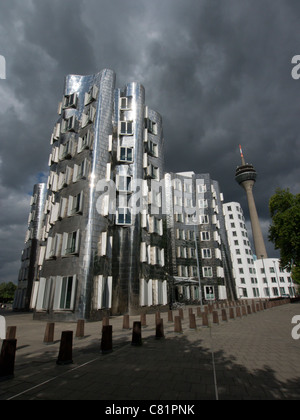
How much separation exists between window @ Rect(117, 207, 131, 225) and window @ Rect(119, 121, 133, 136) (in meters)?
8.61

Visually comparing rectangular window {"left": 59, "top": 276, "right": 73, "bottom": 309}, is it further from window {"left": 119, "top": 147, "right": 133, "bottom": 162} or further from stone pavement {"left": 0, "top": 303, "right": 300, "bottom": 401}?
window {"left": 119, "top": 147, "right": 133, "bottom": 162}

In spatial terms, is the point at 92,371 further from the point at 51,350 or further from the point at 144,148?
the point at 144,148

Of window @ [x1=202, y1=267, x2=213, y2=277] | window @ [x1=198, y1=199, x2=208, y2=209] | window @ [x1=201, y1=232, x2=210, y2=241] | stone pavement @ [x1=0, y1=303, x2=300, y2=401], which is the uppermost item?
window @ [x1=198, y1=199, x2=208, y2=209]

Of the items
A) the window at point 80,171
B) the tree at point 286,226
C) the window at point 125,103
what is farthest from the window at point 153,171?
the tree at point 286,226

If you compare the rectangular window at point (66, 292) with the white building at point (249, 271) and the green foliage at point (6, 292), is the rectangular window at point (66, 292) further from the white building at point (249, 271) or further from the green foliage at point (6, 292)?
the green foliage at point (6, 292)

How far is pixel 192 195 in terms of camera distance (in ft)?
139

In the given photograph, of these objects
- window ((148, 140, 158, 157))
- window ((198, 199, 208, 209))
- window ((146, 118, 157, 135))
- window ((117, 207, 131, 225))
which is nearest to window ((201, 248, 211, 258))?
window ((198, 199, 208, 209))

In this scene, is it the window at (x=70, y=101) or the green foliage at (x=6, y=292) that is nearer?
the window at (x=70, y=101)

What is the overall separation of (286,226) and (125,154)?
20.7m

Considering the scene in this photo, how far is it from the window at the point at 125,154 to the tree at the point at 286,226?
780 inches

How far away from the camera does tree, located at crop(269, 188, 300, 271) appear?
2602 centimetres

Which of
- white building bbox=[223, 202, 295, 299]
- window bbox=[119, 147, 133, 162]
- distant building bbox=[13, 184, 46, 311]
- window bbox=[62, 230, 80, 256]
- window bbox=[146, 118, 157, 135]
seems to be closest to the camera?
window bbox=[62, 230, 80, 256]

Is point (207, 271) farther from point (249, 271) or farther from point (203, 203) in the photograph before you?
point (249, 271)

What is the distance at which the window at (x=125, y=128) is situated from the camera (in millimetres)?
24562
